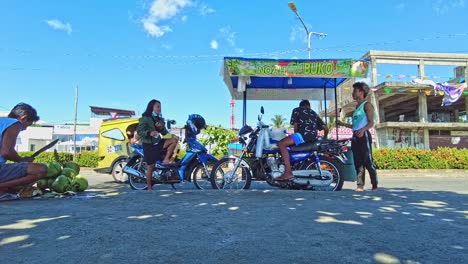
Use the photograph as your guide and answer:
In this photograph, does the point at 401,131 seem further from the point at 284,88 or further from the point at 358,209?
the point at 358,209

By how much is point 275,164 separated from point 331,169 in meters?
1.04

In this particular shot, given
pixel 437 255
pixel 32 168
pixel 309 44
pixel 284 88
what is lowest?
pixel 437 255

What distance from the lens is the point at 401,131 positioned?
33.6 meters

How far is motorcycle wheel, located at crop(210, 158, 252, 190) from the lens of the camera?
686cm

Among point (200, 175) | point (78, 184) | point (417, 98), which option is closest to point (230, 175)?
point (200, 175)

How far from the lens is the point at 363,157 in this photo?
21.3 ft

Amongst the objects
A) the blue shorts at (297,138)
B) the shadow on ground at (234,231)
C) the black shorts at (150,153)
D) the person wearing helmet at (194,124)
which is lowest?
the shadow on ground at (234,231)

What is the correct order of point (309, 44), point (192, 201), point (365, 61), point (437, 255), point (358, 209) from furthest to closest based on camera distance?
1. point (309, 44)
2. point (365, 61)
3. point (192, 201)
4. point (358, 209)
5. point (437, 255)

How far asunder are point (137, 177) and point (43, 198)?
2.57m

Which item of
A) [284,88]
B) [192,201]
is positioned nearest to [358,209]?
[192,201]

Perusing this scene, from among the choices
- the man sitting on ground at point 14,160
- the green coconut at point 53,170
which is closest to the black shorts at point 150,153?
the green coconut at point 53,170

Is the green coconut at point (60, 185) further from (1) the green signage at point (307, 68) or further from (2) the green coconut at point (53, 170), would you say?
(1) the green signage at point (307, 68)

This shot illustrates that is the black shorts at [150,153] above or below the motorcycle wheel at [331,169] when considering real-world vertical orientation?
above

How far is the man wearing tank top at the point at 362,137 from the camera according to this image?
Answer: 252 inches
